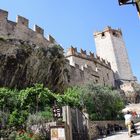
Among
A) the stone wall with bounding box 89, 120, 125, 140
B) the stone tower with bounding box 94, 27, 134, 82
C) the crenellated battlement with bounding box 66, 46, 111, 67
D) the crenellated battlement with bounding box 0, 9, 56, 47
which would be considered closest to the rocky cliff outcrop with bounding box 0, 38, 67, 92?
the crenellated battlement with bounding box 0, 9, 56, 47

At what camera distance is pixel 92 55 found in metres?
39.2

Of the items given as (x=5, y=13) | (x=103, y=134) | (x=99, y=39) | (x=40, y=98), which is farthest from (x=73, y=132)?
(x=99, y=39)

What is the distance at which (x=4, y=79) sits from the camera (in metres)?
18.6

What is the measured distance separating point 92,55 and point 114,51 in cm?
739

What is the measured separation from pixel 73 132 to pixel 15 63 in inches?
330

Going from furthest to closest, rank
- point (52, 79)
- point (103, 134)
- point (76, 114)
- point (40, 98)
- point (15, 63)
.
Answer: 1. point (52, 79)
2. point (15, 63)
3. point (103, 134)
4. point (40, 98)
5. point (76, 114)

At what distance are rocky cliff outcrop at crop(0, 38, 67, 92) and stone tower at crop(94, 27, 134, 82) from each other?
2241 centimetres

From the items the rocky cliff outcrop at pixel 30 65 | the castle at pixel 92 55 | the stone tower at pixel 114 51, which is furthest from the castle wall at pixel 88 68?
the rocky cliff outcrop at pixel 30 65

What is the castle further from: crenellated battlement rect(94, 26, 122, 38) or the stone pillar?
the stone pillar

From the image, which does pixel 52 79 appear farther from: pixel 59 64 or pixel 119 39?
pixel 119 39

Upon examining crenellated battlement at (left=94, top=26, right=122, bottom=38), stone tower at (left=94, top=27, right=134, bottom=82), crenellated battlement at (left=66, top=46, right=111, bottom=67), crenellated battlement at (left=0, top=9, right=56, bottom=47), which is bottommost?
crenellated battlement at (left=0, top=9, right=56, bottom=47)

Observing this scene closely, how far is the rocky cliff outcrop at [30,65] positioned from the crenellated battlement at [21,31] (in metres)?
0.92

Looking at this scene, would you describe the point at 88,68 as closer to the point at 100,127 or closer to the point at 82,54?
the point at 82,54

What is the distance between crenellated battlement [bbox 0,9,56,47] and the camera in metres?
21.5
